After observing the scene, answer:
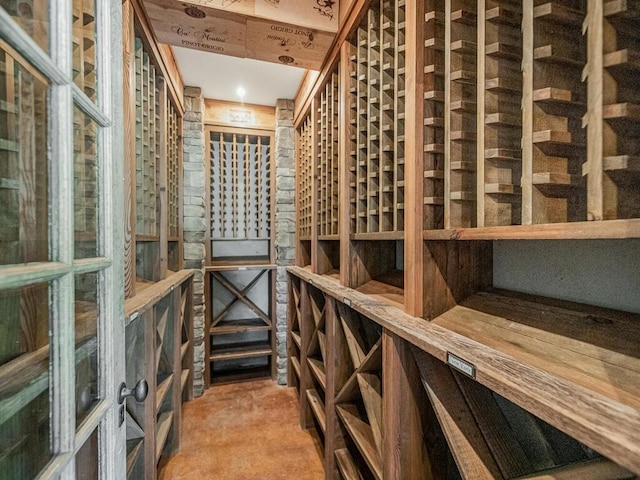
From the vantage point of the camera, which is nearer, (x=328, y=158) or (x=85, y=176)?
(x=85, y=176)

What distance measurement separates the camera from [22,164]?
514mm

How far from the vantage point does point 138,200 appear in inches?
62.9

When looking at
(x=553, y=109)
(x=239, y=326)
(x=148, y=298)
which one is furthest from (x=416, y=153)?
(x=239, y=326)

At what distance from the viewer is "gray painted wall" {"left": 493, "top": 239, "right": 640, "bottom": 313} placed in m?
0.66

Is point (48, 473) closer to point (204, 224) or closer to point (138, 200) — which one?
point (138, 200)

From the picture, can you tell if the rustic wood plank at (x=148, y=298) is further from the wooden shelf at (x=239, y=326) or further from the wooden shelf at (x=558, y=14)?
the wooden shelf at (x=558, y=14)

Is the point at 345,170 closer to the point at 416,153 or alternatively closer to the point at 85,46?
the point at 416,153

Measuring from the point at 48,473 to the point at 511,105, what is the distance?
1183mm

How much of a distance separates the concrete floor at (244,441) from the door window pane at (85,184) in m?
1.79

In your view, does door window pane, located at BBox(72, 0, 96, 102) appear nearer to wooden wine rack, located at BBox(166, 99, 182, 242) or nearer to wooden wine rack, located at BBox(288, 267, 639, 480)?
wooden wine rack, located at BBox(288, 267, 639, 480)

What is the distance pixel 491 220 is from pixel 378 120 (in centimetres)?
76

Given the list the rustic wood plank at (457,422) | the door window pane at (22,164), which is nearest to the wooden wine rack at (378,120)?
the rustic wood plank at (457,422)

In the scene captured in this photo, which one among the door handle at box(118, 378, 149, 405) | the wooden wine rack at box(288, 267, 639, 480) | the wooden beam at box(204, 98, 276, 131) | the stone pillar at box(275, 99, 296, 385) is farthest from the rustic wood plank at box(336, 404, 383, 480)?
the wooden beam at box(204, 98, 276, 131)

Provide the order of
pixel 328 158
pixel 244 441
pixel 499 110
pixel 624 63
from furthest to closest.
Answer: pixel 244 441 < pixel 328 158 < pixel 499 110 < pixel 624 63
